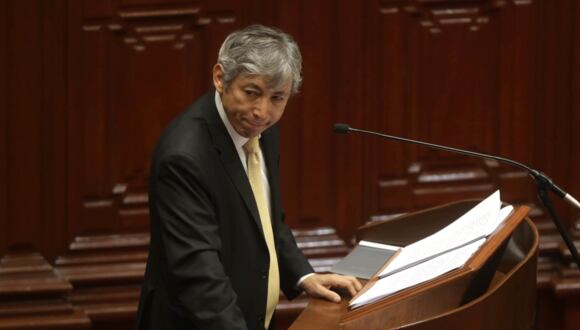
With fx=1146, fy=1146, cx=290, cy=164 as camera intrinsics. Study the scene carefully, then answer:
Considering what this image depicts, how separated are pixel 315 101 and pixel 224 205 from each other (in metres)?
1.22

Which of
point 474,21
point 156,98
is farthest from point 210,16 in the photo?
point 474,21

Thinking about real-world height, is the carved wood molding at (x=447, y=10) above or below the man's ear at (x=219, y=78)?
above

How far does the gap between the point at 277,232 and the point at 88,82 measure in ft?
3.63

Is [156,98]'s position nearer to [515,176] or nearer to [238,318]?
[515,176]

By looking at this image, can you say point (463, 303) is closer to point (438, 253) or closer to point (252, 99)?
point (438, 253)

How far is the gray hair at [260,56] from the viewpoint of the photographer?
1.75 m

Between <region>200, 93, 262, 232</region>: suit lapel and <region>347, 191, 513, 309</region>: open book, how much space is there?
0.24 metres

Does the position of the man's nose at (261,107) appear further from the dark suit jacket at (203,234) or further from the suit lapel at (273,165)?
the suit lapel at (273,165)

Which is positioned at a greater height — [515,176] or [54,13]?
[54,13]

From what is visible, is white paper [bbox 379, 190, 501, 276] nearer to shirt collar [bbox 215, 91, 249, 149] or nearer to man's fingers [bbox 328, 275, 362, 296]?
man's fingers [bbox 328, 275, 362, 296]

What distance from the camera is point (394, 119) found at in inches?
119

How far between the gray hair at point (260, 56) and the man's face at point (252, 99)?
0.4 inches

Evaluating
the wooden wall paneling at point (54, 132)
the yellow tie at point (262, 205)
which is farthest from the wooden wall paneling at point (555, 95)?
the yellow tie at point (262, 205)

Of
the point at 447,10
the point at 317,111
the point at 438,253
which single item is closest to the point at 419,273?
the point at 438,253
